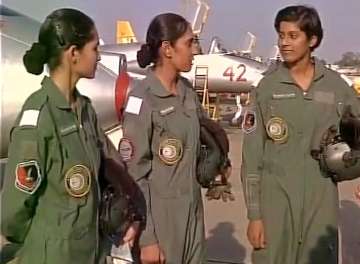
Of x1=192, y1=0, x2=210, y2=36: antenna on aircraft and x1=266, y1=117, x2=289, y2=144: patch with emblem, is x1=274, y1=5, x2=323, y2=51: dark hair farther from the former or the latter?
x1=192, y1=0, x2=210, y2=36: antenna on aircraft

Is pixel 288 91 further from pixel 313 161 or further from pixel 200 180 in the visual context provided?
pixel 200 180

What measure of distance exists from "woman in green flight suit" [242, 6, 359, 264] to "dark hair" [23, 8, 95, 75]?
1136mm

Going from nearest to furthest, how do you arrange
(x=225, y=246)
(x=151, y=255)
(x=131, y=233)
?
(x=131, y=233) → (x=151, y=255) → (x=225, y=246)

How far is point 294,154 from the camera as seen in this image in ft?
10.4

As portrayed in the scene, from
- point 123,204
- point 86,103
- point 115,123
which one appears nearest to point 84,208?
point 123,204

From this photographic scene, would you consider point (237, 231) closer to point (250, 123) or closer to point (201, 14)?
point (250, 123)

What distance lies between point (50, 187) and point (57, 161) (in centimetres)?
10

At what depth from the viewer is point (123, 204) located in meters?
2.58

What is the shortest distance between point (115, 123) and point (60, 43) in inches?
98.2

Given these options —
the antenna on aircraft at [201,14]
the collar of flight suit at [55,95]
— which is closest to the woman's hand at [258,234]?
the collar of flight suit at [55,95]

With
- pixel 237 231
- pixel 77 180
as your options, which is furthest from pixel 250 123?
pixel 237 231

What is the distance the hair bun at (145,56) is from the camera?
129 inches

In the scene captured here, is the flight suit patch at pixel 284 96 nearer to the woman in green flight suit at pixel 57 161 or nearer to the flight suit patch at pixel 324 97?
the flight suit patch at pixel 324 97

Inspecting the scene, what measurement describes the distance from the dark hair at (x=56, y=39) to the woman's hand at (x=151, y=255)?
1.03 metres
